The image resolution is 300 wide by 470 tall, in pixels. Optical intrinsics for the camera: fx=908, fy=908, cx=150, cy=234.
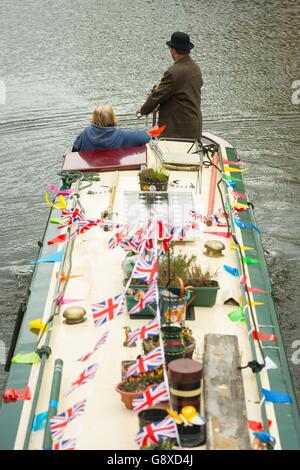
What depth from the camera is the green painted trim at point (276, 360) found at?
19.7 feet

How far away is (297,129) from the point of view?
612 inches

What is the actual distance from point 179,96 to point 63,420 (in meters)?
A: 6.54

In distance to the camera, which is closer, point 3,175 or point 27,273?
point 27,273

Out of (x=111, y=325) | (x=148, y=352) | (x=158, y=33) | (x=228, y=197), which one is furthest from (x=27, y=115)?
(x=148, y=352)

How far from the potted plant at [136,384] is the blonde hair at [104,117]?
4.98m

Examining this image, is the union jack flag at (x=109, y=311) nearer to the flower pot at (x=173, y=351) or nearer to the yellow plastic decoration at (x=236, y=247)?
the flower pot at (x=173, y=351)

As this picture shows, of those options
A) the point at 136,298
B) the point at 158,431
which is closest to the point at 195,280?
the point at 136,298

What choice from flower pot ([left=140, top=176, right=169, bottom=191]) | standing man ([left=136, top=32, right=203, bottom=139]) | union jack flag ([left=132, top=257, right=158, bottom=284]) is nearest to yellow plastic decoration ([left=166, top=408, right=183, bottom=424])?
union jack flag ([left=132, top=257, right=158, bottom=284])

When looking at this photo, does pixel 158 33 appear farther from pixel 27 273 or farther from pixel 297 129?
pixel 27 273

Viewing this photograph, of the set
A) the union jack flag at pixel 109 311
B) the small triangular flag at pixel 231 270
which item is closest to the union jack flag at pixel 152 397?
the union jack flag at pixel 109 311

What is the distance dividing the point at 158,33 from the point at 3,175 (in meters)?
7.31

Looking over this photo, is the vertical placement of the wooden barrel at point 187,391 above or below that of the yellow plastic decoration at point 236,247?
below
